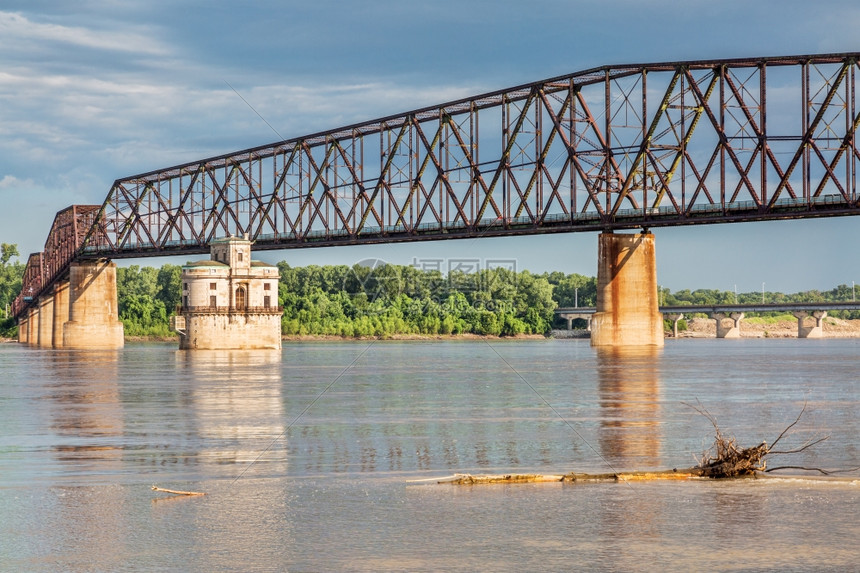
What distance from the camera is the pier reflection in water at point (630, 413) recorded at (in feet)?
106

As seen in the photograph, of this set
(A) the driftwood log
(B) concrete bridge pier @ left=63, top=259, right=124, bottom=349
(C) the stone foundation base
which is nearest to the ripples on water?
(A) the driftwood log

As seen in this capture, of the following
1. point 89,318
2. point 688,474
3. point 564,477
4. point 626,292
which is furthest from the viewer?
point 89,318

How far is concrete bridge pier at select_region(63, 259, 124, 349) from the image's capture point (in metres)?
188

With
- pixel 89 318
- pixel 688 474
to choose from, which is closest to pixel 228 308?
pixel 89 318

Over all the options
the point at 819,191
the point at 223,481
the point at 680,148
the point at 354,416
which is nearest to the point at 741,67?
the point at 680,148

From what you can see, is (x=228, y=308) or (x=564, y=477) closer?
(x=564, y=477)

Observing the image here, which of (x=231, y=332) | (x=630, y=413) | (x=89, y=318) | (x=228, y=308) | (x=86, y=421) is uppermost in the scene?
(x=228, y=308)

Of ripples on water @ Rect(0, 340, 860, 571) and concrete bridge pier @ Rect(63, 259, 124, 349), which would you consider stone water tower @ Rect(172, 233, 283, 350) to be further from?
ripples on water @ Rect(0, 340, 860, 571)

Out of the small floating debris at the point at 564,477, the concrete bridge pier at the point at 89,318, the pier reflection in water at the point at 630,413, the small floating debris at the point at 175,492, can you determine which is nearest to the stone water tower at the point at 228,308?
the concrete bridge pier at the point at 89,318

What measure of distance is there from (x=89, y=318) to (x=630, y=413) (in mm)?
156314

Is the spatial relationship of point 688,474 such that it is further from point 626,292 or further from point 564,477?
point 626,292

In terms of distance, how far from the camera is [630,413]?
4806 centimetres

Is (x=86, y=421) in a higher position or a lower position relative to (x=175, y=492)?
higher

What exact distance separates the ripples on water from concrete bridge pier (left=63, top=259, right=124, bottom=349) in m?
134
